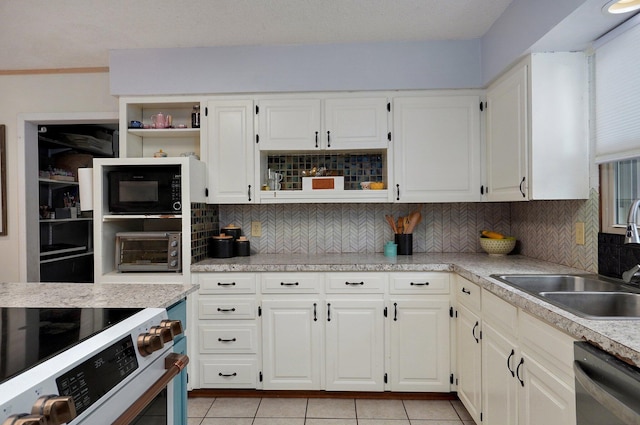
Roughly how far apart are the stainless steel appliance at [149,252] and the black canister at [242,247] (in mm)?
461

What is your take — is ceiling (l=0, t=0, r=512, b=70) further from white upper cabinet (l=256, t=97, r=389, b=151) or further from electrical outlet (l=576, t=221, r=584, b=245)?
electrical outlet (l=576, t=221, r=584, b=245)

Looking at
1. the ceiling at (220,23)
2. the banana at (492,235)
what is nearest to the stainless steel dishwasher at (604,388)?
the banana at (492,235)

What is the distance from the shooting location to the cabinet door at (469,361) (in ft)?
6.70

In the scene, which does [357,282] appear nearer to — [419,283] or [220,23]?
[419,283]

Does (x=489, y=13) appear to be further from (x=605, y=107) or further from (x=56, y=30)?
(x=56, y=30)

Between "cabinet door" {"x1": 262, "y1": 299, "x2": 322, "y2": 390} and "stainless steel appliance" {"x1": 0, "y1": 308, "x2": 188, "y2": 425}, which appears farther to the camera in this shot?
"cabinet door" {"x1": 262, "y1": 299, "x2": 322, "y2": 390}

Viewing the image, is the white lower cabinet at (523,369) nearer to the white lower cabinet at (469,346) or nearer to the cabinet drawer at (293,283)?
the white lower cabinet at (469,346)

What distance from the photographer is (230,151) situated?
109 inches

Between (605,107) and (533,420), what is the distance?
1.54m

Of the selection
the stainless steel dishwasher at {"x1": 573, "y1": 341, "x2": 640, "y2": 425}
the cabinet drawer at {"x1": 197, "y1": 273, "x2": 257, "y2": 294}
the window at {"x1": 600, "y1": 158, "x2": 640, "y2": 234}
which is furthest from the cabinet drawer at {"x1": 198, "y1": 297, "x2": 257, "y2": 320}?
the window at {"x1": 600, "y1": 158, "x2": 640, "y2": 234}

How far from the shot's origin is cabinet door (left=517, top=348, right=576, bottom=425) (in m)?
1.24

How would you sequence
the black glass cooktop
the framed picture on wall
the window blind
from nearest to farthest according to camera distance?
the black glass cooktop
the window blind
the framed picture on wall

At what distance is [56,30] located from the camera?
2.45 m

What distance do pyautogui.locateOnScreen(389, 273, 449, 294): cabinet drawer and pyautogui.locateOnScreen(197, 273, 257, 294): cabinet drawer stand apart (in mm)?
925
